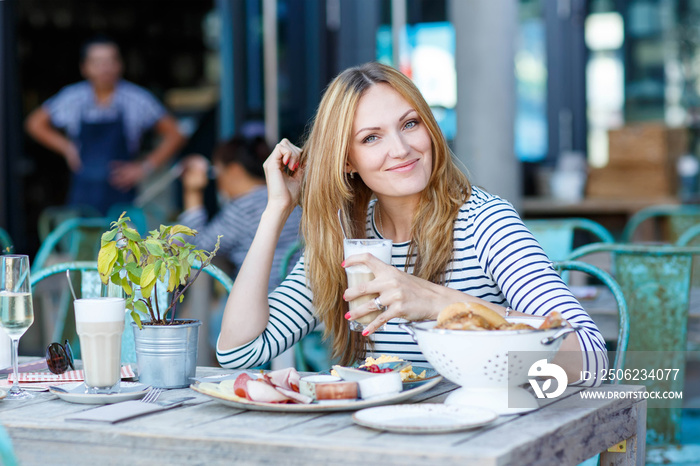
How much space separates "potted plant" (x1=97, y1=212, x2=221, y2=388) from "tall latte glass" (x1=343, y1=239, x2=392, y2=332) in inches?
10.8

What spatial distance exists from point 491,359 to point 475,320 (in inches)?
2.5

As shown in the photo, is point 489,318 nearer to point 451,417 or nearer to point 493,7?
point 451,417

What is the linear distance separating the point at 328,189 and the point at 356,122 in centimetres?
16

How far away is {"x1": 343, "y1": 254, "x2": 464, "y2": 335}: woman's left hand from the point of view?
1566mm

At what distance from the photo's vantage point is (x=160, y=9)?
27.0 ft

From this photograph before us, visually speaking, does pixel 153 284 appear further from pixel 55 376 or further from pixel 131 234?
pixel 55 376

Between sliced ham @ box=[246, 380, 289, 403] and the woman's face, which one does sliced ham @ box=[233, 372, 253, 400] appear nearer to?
sliced ham @ box=[246, 380, 289, 403]

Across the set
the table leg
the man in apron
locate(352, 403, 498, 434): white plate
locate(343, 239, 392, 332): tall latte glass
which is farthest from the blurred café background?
locate(352, 403, 498, 434): white plate

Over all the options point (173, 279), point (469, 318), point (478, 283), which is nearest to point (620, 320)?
point (478, 283)

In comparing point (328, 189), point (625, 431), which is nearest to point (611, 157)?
point (328, 189)

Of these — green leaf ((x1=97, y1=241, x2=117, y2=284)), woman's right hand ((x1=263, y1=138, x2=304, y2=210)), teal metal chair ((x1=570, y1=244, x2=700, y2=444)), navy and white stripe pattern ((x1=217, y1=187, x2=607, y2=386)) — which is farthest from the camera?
teal metal chair ((x1=570, y1=244, x2=700, y2=444))

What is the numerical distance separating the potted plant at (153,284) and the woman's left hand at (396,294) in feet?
0.96

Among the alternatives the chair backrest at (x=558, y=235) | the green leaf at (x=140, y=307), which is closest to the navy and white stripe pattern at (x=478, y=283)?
the green leaf at (x=140, y=307)

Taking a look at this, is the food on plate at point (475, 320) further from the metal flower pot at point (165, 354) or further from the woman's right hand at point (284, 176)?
the woman's right hand at point (284, 176)
